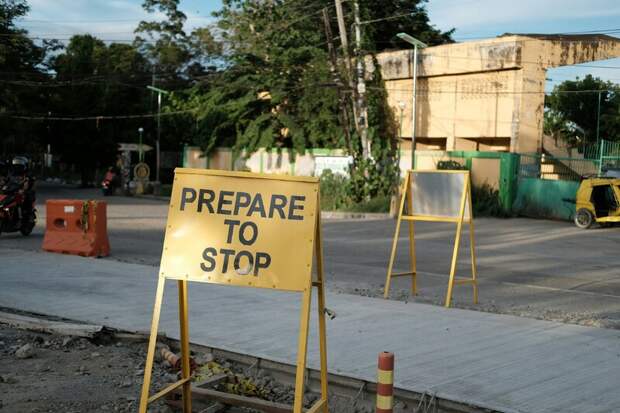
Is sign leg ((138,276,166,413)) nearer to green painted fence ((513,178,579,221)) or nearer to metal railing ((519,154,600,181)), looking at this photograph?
green painted fence ((513,178,579,221))

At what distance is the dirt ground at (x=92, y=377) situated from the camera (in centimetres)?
565

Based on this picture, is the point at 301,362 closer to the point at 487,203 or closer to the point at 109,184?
the point at 487,203

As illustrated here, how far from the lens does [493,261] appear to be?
15648mm

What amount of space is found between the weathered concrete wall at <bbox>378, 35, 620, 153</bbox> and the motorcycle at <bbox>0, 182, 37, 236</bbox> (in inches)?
855

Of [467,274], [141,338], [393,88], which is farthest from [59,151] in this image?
[141,338]

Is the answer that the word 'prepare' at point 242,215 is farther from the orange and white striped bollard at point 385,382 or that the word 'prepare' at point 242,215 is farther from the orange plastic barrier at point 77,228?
the orange plastic barrier at point 77,228

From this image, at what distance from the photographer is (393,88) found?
129ft

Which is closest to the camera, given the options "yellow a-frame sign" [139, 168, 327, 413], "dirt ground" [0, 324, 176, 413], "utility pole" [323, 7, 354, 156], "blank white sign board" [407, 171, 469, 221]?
"yellow a-frame sign" [139, 168, 327, 413]

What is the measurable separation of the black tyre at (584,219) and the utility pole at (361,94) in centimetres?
1109

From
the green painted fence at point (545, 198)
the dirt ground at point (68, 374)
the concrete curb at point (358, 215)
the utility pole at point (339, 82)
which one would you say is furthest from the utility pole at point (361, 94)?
the dirt ground at point (68, 374)

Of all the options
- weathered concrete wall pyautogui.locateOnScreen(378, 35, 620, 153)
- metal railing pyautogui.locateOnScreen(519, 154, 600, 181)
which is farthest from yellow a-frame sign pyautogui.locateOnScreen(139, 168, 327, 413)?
weathered concrete wall pyautogui.locateOnScreen(378, 35, 620, 153)

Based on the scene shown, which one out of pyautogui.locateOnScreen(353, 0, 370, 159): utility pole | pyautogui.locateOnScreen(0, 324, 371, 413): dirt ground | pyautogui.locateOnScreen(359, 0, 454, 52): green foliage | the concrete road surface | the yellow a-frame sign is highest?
pyautogui.locateOnScreen(359, 0, 454, 52): green foliage

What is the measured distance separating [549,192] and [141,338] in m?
24.5

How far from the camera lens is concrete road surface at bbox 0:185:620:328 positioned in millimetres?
10531
